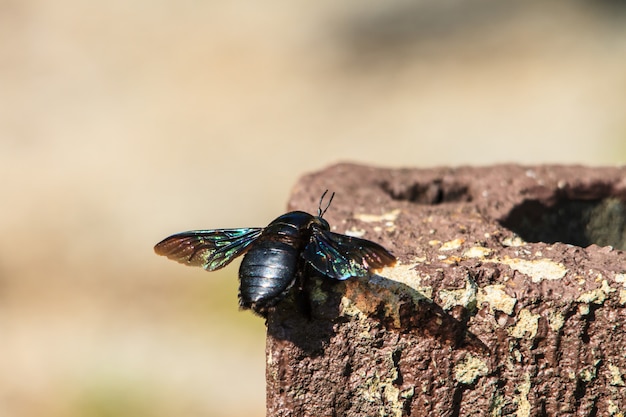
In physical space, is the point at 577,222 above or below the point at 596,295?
above

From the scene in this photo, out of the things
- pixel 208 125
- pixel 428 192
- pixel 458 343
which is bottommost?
pixel 458 343

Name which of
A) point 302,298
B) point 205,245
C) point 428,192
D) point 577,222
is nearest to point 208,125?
point 428,192

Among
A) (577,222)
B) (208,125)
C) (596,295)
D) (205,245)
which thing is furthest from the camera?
(208,125)

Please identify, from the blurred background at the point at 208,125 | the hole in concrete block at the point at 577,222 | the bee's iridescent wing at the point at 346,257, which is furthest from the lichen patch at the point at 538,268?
the blurred background at the point at 208,125

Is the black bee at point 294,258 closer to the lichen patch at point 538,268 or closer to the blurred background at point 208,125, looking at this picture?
the lichen patch at point 538,268

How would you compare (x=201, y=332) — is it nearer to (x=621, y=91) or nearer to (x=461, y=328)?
(x=461, y=328)

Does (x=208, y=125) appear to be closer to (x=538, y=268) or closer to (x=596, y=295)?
(x=538, y=268)

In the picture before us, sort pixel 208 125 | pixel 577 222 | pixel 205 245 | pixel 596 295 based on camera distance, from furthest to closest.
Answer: pixel 208 125, pixel 577 222, pixel 205 245, pixel 596 295
